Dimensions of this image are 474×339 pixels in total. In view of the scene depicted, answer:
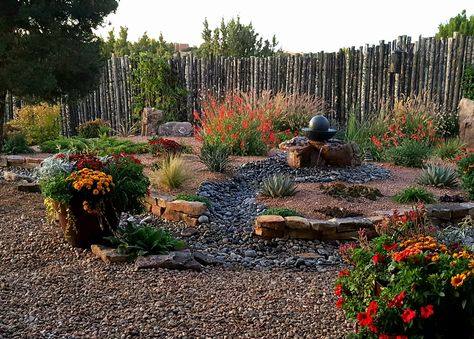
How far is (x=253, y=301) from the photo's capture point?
4.08 metres

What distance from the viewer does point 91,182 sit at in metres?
5.25

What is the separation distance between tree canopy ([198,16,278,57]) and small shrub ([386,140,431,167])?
11.9 meters

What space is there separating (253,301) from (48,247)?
7.95 ft

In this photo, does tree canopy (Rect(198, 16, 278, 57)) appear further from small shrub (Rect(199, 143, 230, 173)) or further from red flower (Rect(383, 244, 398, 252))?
red flower (Rect(383, 244, 398, 252))

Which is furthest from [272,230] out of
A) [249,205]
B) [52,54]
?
[52,54]

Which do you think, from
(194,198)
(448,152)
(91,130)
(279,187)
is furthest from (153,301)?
A: (91,130)

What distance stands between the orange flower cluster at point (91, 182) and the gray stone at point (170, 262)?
76cm

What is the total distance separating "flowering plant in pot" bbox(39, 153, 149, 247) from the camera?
534 centimetres

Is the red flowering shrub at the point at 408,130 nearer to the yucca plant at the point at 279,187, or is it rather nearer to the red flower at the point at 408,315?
the yucca plant at the point at 279,187

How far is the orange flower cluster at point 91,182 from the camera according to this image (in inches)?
206

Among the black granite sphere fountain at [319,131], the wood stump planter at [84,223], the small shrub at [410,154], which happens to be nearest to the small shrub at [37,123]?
the black granite sphere fountain at [319,131]

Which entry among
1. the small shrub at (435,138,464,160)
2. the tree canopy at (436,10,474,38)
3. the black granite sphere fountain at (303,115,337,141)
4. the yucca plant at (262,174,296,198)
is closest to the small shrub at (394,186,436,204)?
the yucca plant at (262,174,296,198)

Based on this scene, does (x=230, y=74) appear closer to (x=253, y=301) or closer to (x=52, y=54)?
(x=52, y=54)

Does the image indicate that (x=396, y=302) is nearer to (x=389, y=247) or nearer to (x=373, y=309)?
(x=373, y=309)
